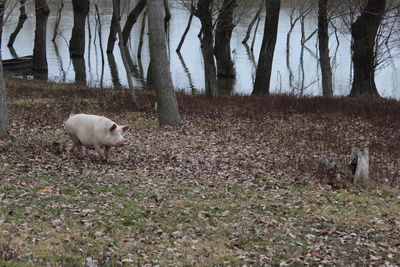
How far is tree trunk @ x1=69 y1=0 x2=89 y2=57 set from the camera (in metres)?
44.0

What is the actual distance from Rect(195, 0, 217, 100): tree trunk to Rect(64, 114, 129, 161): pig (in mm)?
10457

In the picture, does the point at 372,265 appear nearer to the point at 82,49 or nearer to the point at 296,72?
the point at 296,72

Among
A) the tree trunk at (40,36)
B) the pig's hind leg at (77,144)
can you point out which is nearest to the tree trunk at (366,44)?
the pig's hind leg at (77,144)

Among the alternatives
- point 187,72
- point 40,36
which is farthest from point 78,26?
point 187,72

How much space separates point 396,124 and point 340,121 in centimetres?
208

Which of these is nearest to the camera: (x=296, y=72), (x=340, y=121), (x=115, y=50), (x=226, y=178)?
(x=226, y=178)

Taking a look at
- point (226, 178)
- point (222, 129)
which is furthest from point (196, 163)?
point (222, 129)

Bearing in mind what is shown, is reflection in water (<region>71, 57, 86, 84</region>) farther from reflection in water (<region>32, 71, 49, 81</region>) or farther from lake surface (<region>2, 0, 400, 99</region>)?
reflection in water (<region>32, 71, 49, 81</region>)

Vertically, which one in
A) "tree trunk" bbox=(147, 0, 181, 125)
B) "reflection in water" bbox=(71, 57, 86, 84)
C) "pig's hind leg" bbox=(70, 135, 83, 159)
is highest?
"reflection in water" bbox=(71, 57, 86, 84)

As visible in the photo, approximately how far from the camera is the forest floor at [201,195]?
890cm

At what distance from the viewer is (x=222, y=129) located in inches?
824

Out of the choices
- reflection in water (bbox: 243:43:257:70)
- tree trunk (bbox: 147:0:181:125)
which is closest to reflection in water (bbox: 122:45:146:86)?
reflection in water (bbox: 243:43:257:70)

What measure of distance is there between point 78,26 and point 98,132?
110ft

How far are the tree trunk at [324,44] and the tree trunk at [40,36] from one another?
56.1ft
